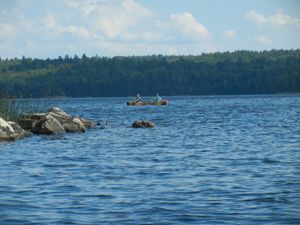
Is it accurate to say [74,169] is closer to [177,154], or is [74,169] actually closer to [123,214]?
[177,154]

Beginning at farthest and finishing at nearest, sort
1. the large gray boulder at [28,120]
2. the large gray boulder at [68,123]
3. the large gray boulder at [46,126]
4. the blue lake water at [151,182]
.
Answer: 1. the large gray boulder at [68,123]
2. the large gray boulder at [28,120]
3. the large gray boulder at [46,126]
4. the blue lake water at [151,182]

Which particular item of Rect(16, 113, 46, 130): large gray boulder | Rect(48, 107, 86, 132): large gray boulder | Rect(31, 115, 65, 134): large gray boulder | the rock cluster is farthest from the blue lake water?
Rect(48, 107, 86, 132): large gray boulder

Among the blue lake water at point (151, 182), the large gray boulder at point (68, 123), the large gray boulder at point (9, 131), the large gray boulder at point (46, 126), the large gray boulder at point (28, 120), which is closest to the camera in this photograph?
the blue lake water at point (151, 182)

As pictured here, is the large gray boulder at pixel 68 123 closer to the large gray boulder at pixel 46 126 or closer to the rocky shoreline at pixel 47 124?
the rocky shoreline at pixel 47 124

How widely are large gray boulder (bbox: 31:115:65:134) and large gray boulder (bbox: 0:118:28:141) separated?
125 inches

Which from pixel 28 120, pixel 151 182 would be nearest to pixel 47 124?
pixel 28 120

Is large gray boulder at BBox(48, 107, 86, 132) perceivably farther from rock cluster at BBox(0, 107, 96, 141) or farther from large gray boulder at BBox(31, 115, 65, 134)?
large gray boulder at BBox(31, 115, 65, 134)

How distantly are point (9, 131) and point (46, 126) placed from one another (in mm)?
5203

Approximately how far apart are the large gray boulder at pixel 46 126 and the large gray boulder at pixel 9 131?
3169mm

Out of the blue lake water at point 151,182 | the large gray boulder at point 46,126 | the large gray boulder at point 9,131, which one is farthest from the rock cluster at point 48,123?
the blue lake water at point 151,182

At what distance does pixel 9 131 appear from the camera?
32.3 m

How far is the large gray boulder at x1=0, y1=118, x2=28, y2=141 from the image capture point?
31.5 metres

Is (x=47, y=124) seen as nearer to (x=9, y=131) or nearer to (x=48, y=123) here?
(x=48, y=123)

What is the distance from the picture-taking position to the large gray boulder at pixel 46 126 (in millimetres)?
37559
